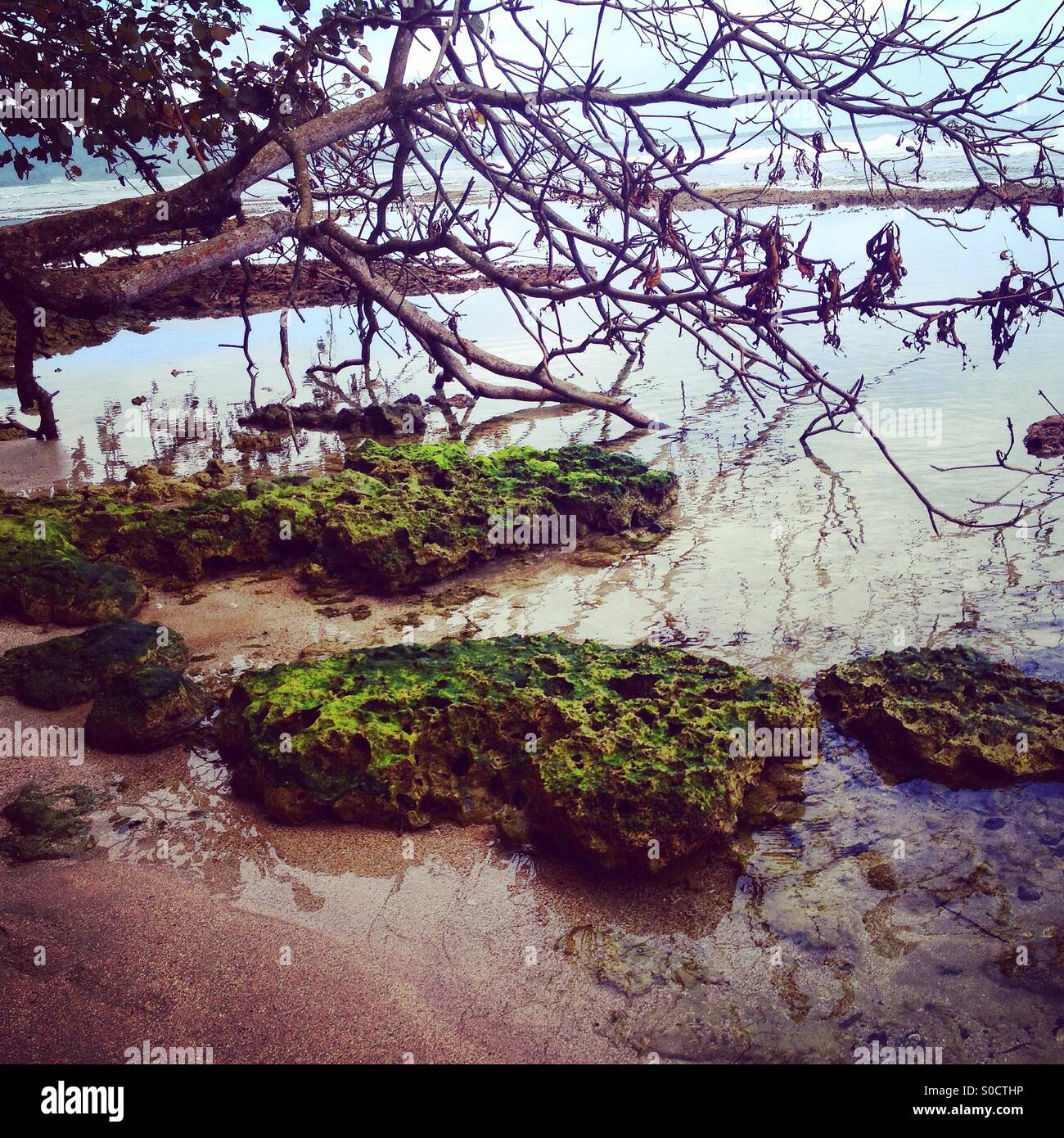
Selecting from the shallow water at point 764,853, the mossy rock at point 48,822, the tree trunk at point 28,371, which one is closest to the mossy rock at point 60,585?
the shallow water at point 764,853

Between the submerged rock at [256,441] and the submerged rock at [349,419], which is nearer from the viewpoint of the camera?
the submerged rock at [256,441]

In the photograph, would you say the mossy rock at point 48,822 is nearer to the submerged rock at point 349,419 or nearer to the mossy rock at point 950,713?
the mossy rock at point 950,713

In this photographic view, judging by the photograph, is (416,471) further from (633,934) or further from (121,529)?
(633,934)

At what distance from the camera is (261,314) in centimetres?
1481

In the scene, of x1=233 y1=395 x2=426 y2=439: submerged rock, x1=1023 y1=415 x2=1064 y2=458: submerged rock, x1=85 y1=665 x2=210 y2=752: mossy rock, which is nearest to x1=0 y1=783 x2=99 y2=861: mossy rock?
x1=85 y1=665 x2=210 y2=752: mossy rock

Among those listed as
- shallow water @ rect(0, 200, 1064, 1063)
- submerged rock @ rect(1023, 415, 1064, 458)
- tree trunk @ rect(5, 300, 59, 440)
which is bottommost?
shallow water @ rect(0, 200, 1064, 1063)

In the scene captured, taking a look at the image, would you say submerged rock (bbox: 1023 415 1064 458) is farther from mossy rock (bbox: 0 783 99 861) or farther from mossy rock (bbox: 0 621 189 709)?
mossy rock (bbox: 0 783 99 861)

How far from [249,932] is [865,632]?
3.38 meters

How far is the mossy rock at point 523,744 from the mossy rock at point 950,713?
301 mm

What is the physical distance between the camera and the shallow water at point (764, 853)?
2.88 metres

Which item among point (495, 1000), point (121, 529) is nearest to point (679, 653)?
point (495, 1000)

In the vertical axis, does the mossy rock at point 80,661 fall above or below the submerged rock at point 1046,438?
below

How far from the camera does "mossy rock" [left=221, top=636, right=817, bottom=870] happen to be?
3420 mm

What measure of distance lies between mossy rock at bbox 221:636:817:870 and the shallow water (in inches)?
5.7
